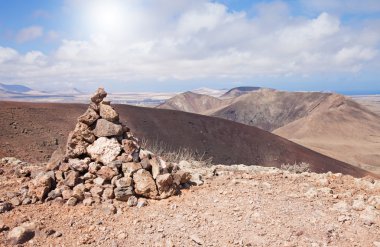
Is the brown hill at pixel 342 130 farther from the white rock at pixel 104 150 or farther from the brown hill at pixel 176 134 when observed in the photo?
the white rock at pixel 104 150

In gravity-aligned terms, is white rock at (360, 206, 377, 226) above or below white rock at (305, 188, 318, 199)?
below

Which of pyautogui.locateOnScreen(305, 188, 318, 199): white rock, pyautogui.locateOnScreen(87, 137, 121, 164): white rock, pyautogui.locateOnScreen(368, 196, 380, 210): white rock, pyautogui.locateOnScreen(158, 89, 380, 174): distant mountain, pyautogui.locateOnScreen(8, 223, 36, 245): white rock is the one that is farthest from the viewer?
pyautogui.locateOnScreen(158, 89, 380, 174): distant mountain

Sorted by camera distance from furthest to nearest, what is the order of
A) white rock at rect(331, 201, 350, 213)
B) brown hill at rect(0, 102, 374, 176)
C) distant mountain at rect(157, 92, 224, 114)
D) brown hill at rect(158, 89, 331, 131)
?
distant mountain at rect(157, 92, 224, 114) < brown hill at rect(158, 89, 331, 131) < brown hill at rect(0, 102, 374, 176) < white rock at rect(331, 201, 350, 213)

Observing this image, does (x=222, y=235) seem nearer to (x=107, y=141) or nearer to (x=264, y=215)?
(x=264, y=215)

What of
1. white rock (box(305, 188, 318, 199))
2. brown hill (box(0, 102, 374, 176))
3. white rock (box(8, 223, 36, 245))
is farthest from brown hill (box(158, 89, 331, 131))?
white rock (box(8, 223, 36, 245))

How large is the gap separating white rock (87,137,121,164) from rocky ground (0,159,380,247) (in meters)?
0.90

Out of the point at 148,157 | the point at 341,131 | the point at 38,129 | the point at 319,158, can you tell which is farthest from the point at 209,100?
the point at 148,157

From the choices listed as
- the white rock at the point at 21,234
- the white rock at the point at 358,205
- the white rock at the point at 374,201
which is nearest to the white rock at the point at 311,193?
the white rock at the point at 358,205

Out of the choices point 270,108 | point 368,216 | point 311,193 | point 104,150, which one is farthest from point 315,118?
point 104,150

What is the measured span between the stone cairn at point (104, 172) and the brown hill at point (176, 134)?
47.3 ft

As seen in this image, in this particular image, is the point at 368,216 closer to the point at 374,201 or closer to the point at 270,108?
the point at 374,201

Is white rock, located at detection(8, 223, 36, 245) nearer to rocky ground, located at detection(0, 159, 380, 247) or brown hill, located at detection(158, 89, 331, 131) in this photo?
rocky ground, located at detection(0, 159, 380, 247)

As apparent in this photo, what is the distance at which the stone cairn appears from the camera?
6684 mm

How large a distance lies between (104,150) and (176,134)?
1023 inches
